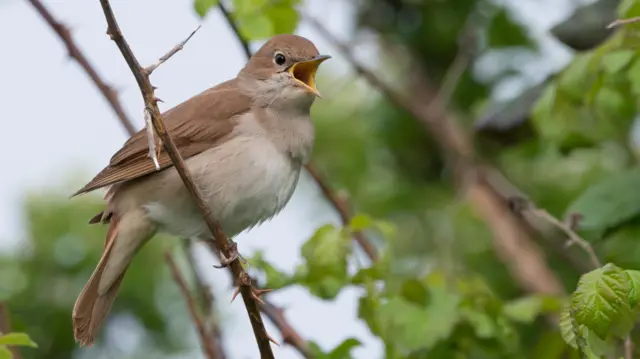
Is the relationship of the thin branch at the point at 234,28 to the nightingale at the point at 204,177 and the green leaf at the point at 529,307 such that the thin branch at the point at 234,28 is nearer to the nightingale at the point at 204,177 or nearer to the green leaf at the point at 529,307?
the nightingale at the point at 204,177

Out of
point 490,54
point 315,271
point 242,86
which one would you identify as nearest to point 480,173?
point 490,54

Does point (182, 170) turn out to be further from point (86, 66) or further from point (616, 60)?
point (86, 66)

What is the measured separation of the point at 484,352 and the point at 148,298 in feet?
5.62

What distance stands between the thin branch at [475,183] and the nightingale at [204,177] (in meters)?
0.84

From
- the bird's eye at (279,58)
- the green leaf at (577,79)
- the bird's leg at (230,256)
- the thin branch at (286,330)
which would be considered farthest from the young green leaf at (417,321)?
the bird's eye at (279,58)

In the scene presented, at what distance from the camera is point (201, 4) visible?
3451mm

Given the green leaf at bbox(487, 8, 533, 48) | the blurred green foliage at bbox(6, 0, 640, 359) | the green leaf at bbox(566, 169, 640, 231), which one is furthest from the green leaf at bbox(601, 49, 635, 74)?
the green leaf at bbox(487, 8, 533, 48)

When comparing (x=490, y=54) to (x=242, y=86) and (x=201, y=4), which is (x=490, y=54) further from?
(x=201, y=4)

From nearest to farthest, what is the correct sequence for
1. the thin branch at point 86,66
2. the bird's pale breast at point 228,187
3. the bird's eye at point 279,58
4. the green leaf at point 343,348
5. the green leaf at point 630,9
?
the green leaf at point 630,9 → the green leaf at point 343,348 → the bird's pale breast at point 228,187 → the thin branch at point 86,66 → the bird's eye at point 279,58

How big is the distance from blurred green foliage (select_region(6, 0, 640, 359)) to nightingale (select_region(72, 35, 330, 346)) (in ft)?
0.95

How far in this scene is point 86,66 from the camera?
13.4 feet

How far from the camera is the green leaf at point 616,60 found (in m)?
3.18

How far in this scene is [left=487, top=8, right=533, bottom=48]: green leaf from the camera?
5.27 m

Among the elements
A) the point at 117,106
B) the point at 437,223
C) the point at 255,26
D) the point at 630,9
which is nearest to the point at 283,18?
the point at 255,26
